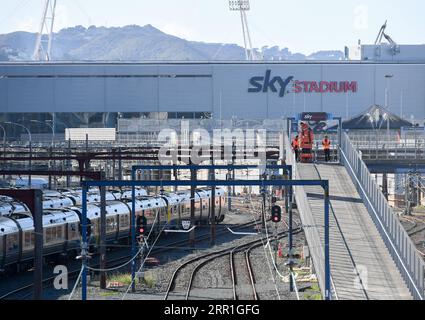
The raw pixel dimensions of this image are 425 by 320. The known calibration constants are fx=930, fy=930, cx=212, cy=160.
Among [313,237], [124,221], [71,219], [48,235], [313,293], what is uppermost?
[313,237]

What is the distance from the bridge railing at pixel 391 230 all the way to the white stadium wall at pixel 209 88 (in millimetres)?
52788

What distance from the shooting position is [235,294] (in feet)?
66.5

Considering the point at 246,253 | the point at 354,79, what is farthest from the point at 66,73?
the point at 246,253

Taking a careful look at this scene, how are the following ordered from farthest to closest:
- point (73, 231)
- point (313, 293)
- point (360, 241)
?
point (73, 231), point (313, 293), point (360, 241)

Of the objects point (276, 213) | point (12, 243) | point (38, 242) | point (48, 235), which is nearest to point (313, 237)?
point (38, 242)

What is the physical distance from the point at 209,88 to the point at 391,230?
59539 mm

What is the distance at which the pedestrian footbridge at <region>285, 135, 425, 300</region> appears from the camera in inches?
611

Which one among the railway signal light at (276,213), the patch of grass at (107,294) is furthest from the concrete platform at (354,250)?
the patch of grass at (107,294)

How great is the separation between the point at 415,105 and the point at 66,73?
29.0 metres

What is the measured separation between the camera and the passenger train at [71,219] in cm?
2294

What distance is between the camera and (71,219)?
26.3 metres

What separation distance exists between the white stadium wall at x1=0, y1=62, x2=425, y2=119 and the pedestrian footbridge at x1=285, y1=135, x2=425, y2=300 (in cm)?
5306

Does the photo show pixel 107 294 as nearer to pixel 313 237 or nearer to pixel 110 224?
pixel 313 237
